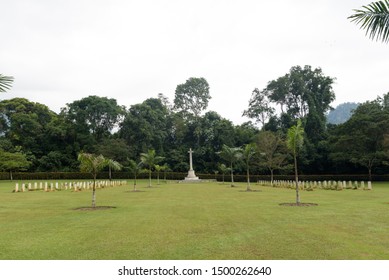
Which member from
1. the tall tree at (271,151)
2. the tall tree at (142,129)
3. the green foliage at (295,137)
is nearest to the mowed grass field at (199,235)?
the green foliage at (295,137)

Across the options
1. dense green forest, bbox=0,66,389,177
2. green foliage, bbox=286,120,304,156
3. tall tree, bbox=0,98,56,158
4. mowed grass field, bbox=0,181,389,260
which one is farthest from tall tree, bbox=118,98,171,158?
mowed grass field, bbox=0,181,389,260

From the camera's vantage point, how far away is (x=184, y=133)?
2739 inches

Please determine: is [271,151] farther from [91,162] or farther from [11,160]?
[11,160]

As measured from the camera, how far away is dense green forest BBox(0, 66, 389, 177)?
172 feet

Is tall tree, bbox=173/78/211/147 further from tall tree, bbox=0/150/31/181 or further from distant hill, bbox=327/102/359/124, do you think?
distant hill, bbox=327/102/359/124

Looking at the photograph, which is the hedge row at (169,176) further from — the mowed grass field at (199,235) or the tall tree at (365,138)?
the mowed grass field at (199,235)

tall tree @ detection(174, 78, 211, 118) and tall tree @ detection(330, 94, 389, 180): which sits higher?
tall tree @ detection(174, 78, 211, 118)

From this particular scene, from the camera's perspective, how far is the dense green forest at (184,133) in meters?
52.5

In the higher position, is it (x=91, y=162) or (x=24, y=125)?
(x=24, y=125)

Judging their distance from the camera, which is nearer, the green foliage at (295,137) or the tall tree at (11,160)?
the green foliage at (295,137)

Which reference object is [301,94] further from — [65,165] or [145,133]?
[65,165]

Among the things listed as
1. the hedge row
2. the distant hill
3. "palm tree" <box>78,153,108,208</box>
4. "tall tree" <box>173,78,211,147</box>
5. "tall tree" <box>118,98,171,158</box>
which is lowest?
the hedge row

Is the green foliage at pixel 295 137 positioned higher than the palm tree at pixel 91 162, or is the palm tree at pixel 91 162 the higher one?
the green foliage at pixel 295 137

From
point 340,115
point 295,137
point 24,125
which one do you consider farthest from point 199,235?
point 340,115
